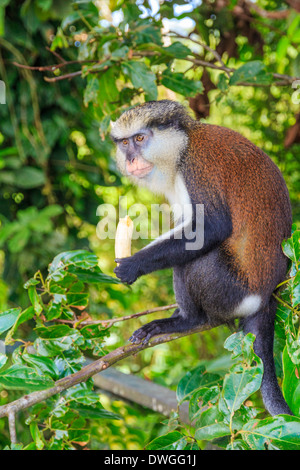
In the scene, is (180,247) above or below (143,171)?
below

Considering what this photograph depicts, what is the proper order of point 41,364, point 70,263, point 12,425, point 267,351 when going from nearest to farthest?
1. point 12,425
2. point 41,364
3. point 70,263
4. point 267,351

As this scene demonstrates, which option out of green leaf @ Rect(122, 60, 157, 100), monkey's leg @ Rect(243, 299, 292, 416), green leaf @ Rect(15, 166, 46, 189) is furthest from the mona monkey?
green leaf @ Rect(15, 166, 46, 189)

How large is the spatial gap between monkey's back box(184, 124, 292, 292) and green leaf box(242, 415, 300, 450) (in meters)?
0.98

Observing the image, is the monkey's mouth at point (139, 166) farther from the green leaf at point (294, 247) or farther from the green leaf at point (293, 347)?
the green leaf at point (293, 347)

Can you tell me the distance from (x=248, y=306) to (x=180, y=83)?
4.17 ft

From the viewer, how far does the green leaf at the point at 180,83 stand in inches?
114

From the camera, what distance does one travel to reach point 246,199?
251cm

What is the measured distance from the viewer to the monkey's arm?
2547mm

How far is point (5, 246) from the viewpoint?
4203mm

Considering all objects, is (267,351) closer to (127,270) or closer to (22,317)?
(127,270)

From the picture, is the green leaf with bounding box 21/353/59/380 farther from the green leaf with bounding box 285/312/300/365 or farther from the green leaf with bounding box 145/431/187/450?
the green leaf with bounding box 285/312/300/365

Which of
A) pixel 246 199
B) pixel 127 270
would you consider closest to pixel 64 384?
pixel 127 270

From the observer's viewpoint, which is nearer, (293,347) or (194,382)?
(293,347)

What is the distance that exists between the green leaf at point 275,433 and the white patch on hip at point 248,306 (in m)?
0.96
